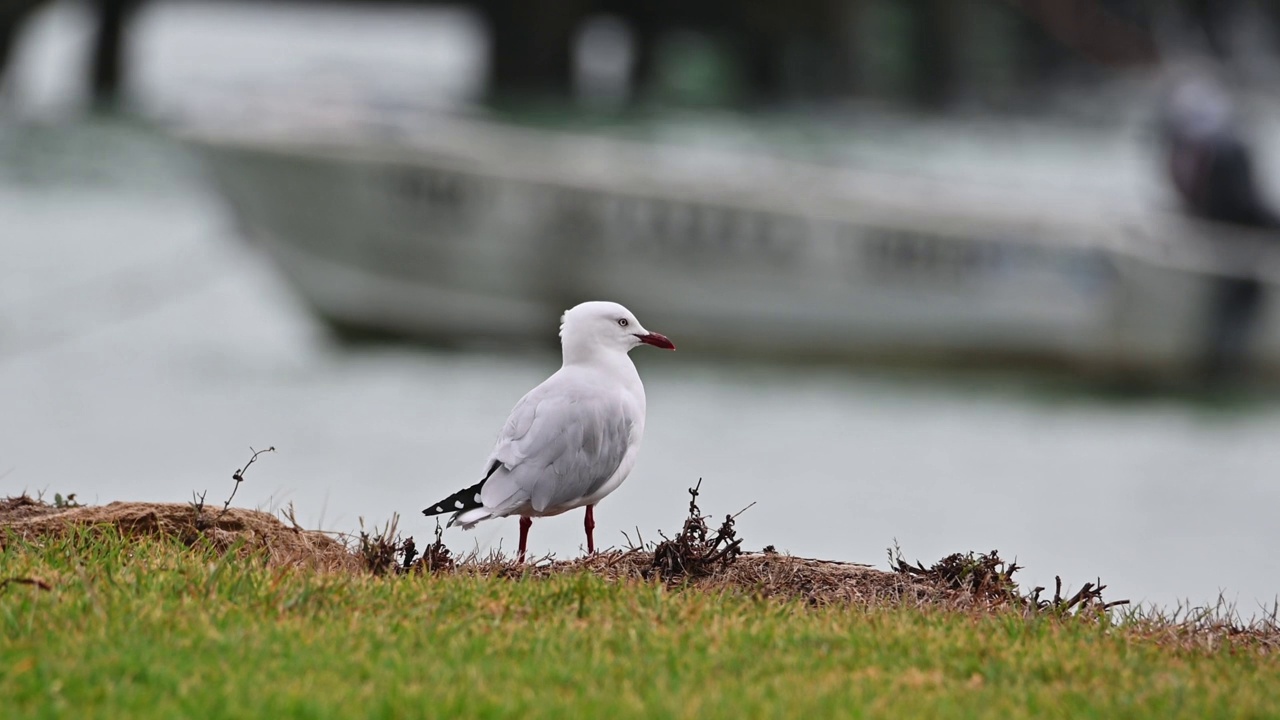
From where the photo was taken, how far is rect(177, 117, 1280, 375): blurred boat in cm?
2055

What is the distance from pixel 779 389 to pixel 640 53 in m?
14.2

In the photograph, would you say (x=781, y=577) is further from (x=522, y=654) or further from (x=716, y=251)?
(x=716, y=251)

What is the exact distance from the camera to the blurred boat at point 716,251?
20547mm

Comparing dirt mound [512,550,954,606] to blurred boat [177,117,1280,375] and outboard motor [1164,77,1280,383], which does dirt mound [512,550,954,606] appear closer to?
blurred boat [177,117,1280,375]

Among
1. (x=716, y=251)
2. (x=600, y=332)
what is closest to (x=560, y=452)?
(x=600, y=332)

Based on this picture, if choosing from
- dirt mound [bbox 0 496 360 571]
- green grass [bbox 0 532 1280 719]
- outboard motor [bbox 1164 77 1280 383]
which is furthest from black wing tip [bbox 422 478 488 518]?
outboard motor [bbox 1164 77 1280 383]

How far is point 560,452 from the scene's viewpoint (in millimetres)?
5414

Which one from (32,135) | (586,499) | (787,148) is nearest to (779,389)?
(787,148)

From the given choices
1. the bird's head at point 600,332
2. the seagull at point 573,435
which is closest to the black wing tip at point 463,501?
the seagull at point 573,435

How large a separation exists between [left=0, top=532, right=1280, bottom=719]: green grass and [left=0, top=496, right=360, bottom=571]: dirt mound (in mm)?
386

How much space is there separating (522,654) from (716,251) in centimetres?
1653

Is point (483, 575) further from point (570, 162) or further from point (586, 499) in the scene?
point (570, 162)

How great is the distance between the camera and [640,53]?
35.8 meters

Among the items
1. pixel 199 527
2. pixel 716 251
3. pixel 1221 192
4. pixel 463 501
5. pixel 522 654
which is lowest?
pixel 522 654
